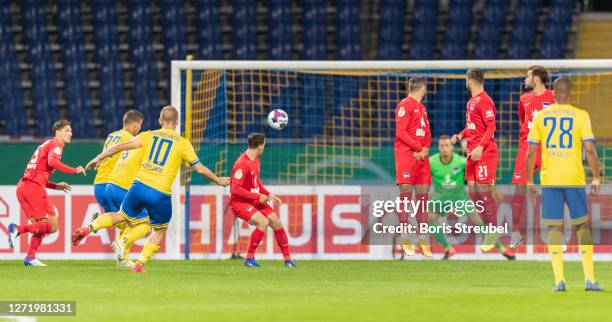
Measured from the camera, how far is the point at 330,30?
914 inches

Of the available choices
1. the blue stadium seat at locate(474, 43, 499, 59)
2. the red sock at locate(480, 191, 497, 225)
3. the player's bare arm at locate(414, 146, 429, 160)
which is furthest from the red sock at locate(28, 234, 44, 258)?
the blue stadium seat at locate(474, 43, 499, 59)

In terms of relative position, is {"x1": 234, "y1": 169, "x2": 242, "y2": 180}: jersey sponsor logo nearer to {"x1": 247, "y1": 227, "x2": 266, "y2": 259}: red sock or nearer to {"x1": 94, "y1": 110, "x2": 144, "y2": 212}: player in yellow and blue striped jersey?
{"x1": 247, "y1": 227, "x2": 266, "y2": 259}: red sock

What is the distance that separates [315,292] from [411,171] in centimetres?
391

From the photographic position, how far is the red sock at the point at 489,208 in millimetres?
14942

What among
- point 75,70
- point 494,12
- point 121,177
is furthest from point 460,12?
point 121,177

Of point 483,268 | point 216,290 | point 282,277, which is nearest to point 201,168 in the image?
point 282,277

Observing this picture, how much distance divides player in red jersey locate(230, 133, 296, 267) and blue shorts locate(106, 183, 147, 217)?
A: 4.23 feet

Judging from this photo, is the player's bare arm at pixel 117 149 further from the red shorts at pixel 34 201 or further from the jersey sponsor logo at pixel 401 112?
the jersey sponsor logo at pixel 401 112

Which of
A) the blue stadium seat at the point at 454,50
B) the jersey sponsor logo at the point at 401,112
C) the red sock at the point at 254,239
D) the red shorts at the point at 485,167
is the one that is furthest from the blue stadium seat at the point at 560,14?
the red sock at the point at 254,239

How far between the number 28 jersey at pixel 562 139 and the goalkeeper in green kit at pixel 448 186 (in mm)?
6078

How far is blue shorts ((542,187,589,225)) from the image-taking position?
10.1 metres

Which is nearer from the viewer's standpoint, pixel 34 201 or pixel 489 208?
pixel 34 201

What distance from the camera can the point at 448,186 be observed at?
16.8 meters

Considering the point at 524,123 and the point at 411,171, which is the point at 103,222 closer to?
the point at 411,171
